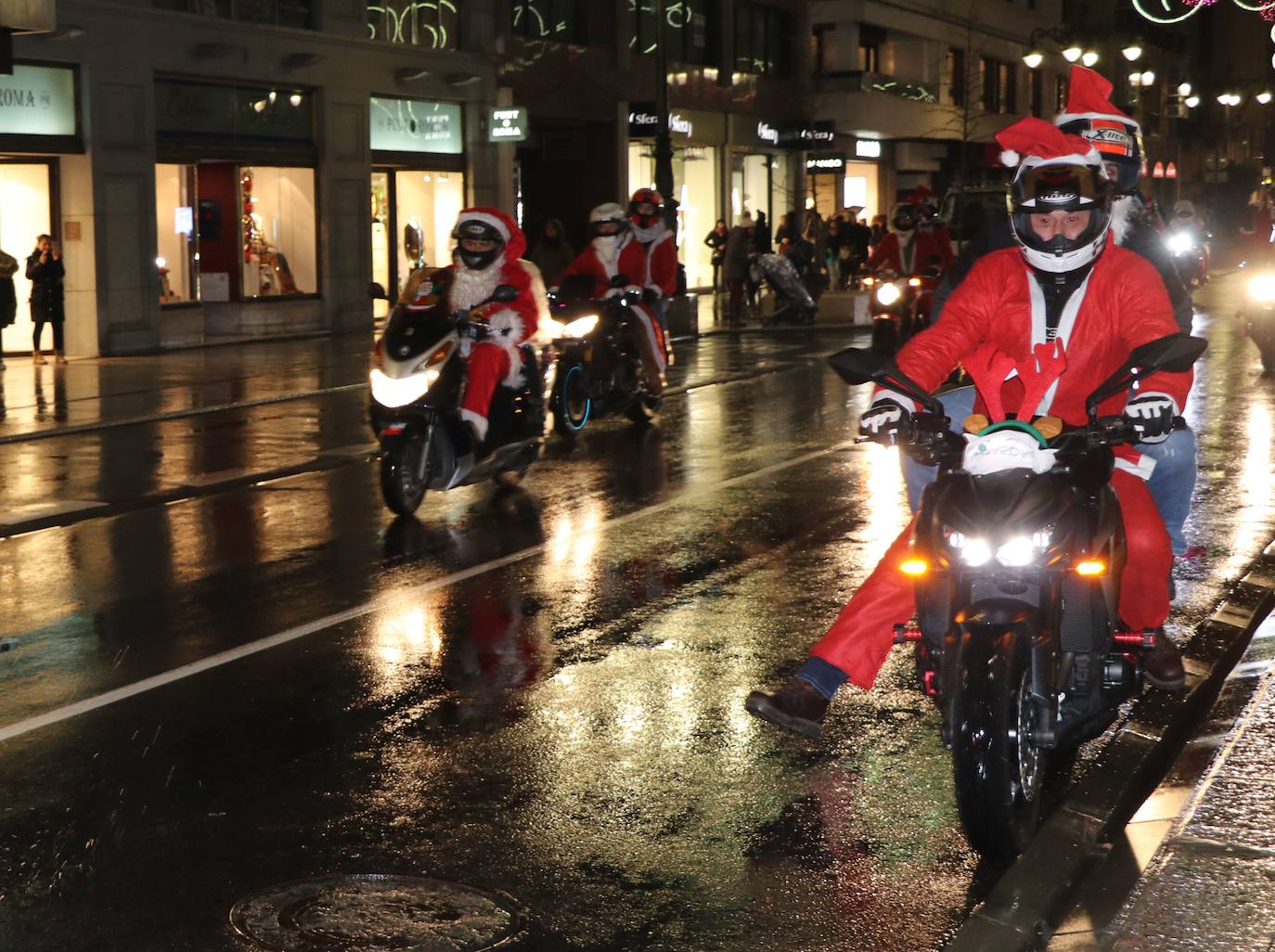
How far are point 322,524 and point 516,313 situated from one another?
1.91 m

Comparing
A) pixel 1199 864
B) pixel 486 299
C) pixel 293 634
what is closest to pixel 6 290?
pixel 486 299

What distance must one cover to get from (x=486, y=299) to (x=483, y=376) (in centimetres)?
55

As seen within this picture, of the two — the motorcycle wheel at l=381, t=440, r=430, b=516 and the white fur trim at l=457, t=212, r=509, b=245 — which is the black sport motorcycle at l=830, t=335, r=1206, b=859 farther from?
the white fur trim at l=457, t=212, r=509, b=245

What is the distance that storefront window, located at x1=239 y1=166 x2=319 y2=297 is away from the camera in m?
29.1

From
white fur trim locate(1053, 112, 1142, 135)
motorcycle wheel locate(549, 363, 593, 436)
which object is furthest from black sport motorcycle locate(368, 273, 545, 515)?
white fur trim locate(1053, 112, 1142, 135)

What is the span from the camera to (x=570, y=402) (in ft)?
50.6

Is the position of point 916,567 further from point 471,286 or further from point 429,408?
point 471,286

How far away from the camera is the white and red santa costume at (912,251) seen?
2027 centimetres

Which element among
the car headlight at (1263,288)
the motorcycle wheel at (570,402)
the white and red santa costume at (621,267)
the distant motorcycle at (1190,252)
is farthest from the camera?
the distant motorcycle at (1190,252)

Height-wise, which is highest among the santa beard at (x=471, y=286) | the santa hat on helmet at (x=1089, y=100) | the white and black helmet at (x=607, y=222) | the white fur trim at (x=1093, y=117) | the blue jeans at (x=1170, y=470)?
the santa hat on helmet at (x=1089, y=100)

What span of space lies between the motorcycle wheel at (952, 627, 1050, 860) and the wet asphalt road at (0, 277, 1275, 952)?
0.14 m

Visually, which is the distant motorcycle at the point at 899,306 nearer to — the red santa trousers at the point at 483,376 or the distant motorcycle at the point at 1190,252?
the distant motorcycle at the point at 1190,252

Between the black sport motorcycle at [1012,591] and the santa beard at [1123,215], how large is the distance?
2.62 metres

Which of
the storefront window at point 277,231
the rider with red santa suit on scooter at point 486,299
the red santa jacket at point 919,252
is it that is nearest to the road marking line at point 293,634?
the rider with red santa suit on scooter at point 486,299
